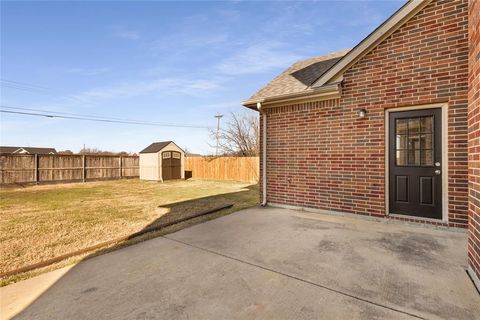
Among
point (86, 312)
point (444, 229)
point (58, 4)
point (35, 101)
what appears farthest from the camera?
point (35, 101)

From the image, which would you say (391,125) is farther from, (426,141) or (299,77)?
(299,77)

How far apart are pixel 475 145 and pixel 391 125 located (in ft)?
8.15

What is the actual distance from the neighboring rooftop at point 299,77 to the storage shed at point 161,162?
1097 centimetres

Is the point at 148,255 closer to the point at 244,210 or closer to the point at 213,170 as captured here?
the point at 244,210

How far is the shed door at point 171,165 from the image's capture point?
16.1m

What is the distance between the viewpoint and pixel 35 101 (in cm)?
2041

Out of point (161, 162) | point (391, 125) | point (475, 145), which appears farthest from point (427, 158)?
point (161, 162)

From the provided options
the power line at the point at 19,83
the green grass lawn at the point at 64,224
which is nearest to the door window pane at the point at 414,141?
the green grass lawn at the point at 64,224

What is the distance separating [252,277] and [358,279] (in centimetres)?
110

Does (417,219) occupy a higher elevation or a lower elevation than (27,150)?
lower

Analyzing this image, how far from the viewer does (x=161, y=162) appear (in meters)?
15.8

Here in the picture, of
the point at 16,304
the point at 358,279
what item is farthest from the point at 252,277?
the point at 16,304

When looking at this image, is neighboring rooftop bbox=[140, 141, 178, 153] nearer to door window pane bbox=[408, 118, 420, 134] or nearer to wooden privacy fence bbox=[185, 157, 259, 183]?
wooden privacy fence bbox=[185, 157, 259, 183]

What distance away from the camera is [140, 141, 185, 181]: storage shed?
51.6 ft
